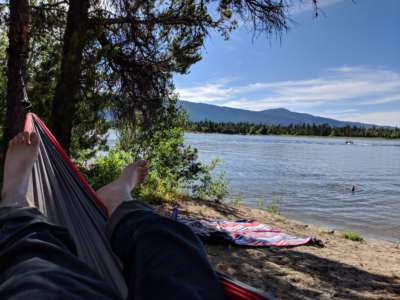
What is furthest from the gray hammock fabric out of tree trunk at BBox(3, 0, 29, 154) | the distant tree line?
the distant tree line

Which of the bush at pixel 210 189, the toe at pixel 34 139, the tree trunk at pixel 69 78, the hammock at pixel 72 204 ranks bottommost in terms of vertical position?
the bush at pixel 210 189

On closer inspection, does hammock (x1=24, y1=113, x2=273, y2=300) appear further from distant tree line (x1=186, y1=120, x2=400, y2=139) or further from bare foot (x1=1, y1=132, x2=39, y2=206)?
distant tree line (x1=186, y1=120, x2=400, y2=139)

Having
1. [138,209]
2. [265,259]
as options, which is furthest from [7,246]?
[265,259]

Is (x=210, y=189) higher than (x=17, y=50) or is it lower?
lower

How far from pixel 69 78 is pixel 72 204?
219cm

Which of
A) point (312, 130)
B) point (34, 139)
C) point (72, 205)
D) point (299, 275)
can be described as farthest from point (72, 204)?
point (312, 130)

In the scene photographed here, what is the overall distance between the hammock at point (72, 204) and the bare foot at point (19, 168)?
65 mm

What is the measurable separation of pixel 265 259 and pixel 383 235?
12.6 feet

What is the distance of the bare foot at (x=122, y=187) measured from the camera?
183 cm

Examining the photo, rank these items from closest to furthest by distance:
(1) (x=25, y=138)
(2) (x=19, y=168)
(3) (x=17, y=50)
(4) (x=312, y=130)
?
1. (2) (x=19, y=168)
2. (1) (x=25, y=138)
3. (3) (x=17, y=50)
4. (4) (x=312, y=130)

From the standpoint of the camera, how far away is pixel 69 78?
3631mm

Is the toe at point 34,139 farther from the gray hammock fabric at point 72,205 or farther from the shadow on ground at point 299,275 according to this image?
the shadow on ground at point 299,275

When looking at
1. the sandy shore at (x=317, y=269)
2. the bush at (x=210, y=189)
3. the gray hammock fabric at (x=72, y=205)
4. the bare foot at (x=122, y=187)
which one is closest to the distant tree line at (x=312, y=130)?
the bush at (x=210, y=189)

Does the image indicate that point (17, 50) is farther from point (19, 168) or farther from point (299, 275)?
point (299, 275)
